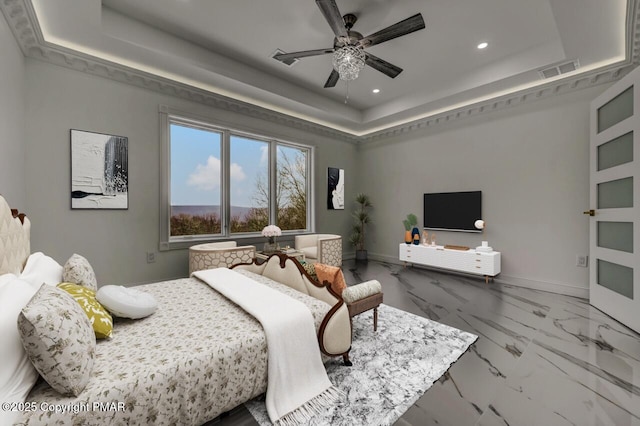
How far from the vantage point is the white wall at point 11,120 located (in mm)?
2352

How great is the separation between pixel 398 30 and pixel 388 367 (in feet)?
9.60

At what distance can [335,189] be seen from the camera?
20.4 ft

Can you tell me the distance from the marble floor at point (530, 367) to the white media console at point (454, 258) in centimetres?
63

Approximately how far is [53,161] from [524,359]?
5.26 m

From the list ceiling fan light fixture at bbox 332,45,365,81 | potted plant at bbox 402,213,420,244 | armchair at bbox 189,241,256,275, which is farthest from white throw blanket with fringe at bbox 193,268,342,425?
potted plant at bbox 402,213,420,244

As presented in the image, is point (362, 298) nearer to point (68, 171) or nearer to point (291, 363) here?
point (291, 363)

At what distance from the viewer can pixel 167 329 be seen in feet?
5.19

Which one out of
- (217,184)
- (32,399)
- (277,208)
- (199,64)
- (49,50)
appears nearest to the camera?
(32,399)

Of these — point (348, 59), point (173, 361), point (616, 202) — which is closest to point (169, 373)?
point (173, 361)

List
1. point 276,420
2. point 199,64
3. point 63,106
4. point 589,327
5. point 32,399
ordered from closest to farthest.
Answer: point 32,399
point 276,420
point 589,327
point 63,106
point 199,64

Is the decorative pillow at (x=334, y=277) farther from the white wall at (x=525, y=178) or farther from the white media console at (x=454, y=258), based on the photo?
the white wall at (x=525, y=178)

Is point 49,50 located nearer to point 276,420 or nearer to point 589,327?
point 276,420

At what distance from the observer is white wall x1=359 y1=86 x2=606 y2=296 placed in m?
3.75

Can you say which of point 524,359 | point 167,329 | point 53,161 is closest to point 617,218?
point 524,359
